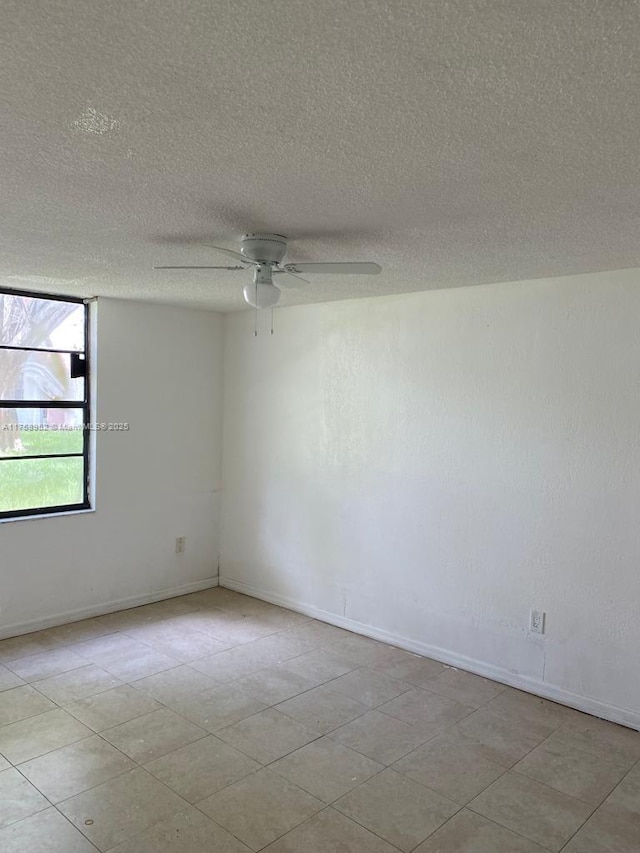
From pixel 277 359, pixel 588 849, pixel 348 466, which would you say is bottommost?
pixel 588 849

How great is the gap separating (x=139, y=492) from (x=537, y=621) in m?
2.91

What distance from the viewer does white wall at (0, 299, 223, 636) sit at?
13.8ft

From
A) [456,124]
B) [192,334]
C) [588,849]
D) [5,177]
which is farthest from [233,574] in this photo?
[456,124]

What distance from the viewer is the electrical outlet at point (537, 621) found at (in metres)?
3.43

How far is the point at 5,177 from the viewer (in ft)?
6.73

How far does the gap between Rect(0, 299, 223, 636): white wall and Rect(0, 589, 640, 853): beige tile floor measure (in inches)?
16.8

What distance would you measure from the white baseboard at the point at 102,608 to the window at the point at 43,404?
721mm

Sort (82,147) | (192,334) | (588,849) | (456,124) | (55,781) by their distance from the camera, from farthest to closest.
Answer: (192,334) → (55,781) → (588,849) → (82,147) → (456,124)

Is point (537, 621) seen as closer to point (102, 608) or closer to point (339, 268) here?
point (339, 268)

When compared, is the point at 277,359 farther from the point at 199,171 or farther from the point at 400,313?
the point at 199,171

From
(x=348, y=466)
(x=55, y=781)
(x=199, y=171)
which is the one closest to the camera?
(x=199, y=171)

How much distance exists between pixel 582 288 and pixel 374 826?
268 centimetres

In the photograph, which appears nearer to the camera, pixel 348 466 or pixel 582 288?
pixel 582 288

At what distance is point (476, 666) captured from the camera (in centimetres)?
369
